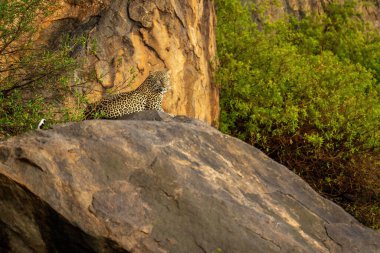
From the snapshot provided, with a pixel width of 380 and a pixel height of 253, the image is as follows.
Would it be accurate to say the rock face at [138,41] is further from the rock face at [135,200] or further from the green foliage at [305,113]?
the rock face at [135,200]

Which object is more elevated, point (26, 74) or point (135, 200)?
point (26, 74)

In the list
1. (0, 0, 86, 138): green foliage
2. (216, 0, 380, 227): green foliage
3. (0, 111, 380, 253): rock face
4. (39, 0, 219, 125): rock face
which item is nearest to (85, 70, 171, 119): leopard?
(0, 0, 86, 138): green foliage

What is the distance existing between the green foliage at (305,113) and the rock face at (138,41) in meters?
1.47

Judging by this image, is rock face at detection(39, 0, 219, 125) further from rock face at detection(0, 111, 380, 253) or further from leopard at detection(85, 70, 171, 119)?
rock face at detection(0, 111, 380, 253)

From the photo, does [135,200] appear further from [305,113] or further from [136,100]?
[305,113]

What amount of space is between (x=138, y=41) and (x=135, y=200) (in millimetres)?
6363

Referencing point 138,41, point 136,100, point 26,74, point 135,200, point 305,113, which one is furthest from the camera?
point 305,113

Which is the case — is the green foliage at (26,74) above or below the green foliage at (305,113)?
above

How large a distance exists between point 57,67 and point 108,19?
119 inches

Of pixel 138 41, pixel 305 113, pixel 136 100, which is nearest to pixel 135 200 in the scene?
pixel 136 100

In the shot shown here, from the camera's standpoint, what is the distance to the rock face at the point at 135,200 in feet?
26.1

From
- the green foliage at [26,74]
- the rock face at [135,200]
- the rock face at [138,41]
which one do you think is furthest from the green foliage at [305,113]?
the rock face at [135,200]

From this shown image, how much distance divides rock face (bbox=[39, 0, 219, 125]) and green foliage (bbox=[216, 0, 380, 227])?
1.47 m

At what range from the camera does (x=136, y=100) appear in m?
12.5
